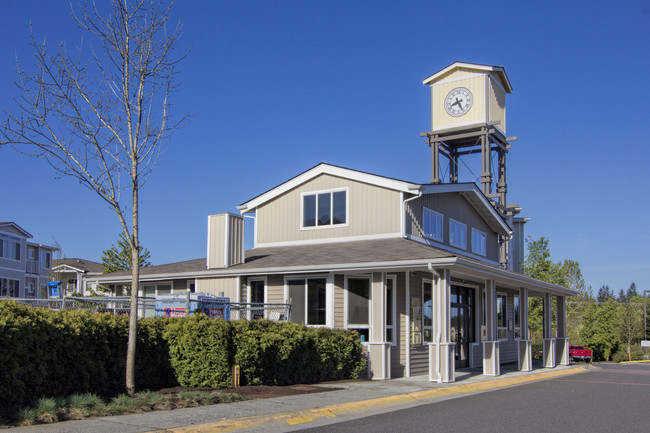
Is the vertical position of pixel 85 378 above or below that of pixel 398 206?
below

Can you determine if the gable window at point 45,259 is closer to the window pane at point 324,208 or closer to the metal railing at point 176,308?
the metal railing at point 176,308

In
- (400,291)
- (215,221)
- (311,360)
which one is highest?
(215,221)

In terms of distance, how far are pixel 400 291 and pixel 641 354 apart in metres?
39.0

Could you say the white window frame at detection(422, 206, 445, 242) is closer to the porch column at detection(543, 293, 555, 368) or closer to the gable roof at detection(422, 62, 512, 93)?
the porch column at detection(543, 293, 555, 368)

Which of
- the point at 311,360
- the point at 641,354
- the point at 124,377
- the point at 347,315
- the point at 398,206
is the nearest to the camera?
the point at 124,377

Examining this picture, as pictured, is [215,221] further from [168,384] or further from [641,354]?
[641,354]

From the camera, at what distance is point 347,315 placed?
1819 centimetres

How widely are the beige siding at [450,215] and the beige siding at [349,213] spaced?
2.14 feet

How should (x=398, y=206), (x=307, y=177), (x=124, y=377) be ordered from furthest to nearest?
(x=307, y=177) → (x=398, y=206) → (x=124, y=377)

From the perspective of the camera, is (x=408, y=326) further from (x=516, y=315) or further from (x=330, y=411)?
(x=516, y=315)

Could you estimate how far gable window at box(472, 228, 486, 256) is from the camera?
25906mm

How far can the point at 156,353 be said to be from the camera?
12953 millimetres

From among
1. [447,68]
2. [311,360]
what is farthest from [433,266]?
[447,68]

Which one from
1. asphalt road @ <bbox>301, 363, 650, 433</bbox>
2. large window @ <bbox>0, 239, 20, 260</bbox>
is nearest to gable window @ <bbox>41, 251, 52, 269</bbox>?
large window @ <bbox>0, 239, 20, 260</bbox>
